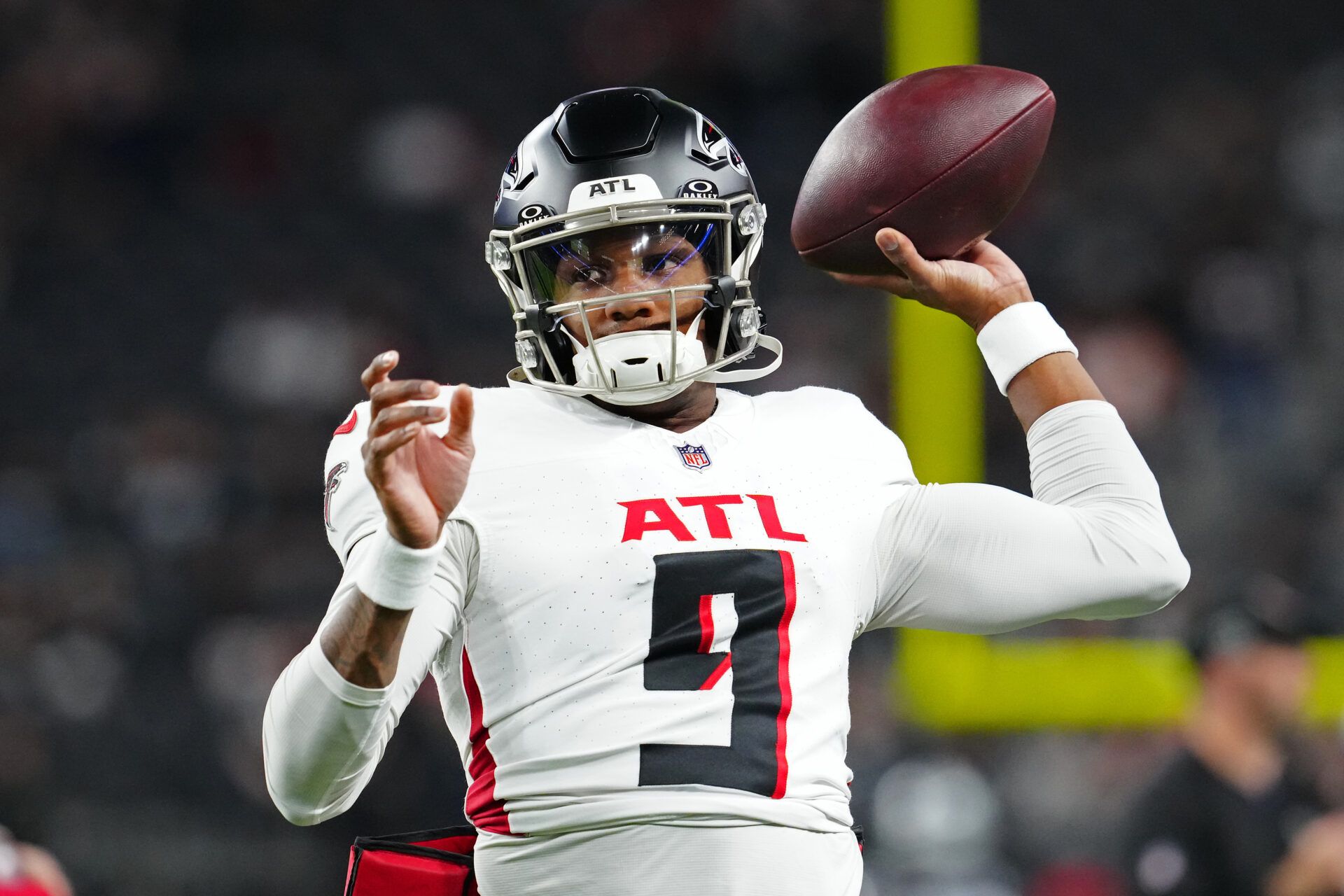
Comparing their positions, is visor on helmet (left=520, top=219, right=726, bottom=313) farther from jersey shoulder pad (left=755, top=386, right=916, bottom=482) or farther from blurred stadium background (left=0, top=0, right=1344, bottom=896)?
blurred stadium background (left=0, top=0, right=1344, bottom=896)

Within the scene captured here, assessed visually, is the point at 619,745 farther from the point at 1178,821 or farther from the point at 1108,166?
the point at 1108,166

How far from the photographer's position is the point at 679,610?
1.42m

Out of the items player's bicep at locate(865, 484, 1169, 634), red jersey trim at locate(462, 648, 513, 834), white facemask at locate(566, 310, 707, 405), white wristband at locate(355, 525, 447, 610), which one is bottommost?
red jersey trim at locate(462, 648, 513, 834)

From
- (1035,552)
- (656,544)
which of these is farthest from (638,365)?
(1035,552)

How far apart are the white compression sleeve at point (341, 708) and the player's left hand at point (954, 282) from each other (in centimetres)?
54

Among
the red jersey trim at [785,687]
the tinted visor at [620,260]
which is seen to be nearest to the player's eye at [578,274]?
the tinted visor at [620,260]

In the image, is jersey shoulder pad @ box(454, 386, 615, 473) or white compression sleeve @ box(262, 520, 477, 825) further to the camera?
jersey shoulder pad @ box(454, 386, 615, 473)

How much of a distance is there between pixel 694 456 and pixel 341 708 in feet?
1.37

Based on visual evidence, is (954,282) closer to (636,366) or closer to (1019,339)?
(1019,339)

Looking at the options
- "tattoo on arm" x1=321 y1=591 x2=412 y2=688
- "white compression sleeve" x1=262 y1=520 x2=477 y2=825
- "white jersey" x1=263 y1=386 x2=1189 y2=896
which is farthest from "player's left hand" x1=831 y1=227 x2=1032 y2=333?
"tattoo on arm" x1=321 y1=591 x2=412 y2=688

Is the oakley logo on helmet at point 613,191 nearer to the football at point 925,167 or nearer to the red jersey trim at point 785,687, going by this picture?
the football at point 925,167

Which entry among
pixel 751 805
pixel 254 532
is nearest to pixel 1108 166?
pixel 254 532

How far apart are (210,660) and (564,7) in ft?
7.33

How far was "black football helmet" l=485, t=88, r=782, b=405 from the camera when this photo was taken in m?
1.58
